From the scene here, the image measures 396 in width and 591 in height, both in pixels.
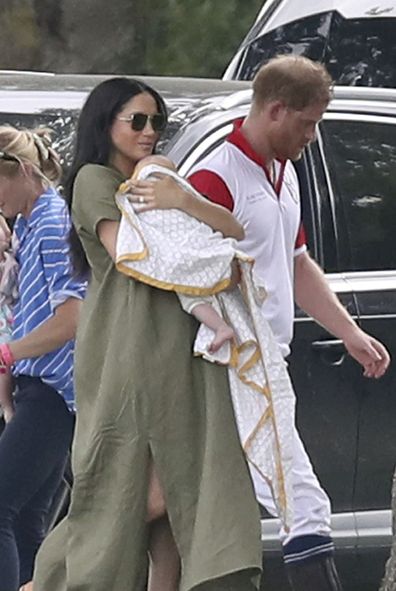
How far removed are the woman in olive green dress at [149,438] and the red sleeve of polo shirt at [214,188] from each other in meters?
0.42

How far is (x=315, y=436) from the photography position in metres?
6.56

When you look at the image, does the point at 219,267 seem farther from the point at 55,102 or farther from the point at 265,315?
the point at 55,102

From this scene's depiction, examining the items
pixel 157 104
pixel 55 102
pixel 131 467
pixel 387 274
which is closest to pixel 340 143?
pixel 387 274

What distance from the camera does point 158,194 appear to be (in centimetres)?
528

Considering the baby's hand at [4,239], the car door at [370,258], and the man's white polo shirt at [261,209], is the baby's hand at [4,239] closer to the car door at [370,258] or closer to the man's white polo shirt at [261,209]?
the man's white polo shirt at [261,209]

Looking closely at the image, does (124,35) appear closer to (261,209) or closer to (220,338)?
(261,209)

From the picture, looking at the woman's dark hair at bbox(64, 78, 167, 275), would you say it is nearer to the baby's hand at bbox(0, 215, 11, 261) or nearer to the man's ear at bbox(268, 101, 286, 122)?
the man's ear at bbox(268, 101, 286, 122)

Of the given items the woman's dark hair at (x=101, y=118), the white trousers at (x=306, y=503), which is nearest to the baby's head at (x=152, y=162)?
the woman's dark hair at (x=101, y=118)

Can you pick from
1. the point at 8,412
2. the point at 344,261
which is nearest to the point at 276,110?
the point at 344,261

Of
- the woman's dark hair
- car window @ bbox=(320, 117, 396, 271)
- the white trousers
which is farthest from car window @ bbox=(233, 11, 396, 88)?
the woman's dark hair

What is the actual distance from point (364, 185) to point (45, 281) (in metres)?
1.30

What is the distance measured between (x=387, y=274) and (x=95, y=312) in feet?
5.35

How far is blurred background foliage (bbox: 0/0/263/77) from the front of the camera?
14.3 meters

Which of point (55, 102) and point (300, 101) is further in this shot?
point (55, 102)
